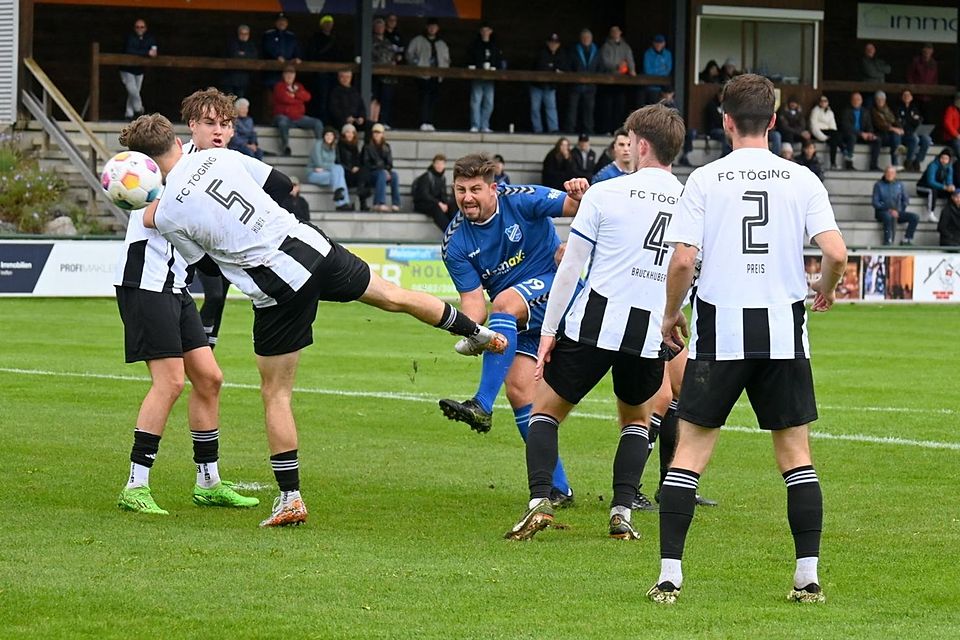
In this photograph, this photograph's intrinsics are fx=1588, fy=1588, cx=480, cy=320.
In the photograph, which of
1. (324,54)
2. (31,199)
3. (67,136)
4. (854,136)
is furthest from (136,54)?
(854,136)

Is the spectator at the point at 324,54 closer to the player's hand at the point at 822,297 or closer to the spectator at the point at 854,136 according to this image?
the spectator at the point at 854,136

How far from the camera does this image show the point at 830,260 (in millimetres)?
6105

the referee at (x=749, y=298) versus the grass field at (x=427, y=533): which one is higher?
the referee at (x=749, y=298)

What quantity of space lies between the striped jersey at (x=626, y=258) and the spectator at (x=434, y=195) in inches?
874

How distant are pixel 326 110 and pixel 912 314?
13.0 metres

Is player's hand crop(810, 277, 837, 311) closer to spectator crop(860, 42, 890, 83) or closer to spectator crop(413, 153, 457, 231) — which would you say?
spectator crop(413, 153, 457, 231)

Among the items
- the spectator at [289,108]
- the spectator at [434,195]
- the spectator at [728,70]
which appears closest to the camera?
the spectator at [434,195]

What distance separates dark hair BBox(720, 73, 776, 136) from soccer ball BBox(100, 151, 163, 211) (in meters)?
3.26

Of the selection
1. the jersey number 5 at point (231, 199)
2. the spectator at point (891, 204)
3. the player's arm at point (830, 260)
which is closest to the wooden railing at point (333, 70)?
the spectator at point (891, 204)

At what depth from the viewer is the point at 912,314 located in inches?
1005

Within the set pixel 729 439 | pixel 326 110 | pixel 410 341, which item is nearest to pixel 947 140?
pixel 326 110

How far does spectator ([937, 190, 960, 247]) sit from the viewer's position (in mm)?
32719

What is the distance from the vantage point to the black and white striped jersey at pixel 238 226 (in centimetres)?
748

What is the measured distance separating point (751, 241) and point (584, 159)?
25582 mm
